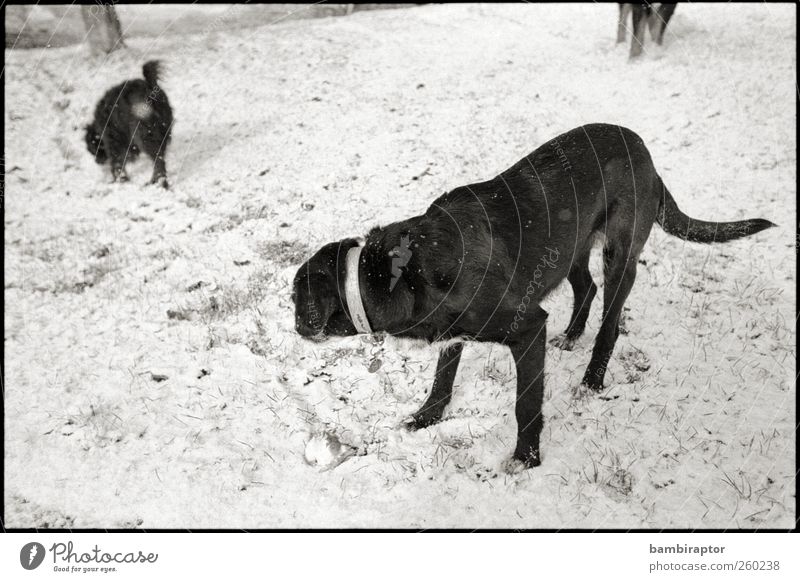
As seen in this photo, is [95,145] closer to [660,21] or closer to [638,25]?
[638,25]

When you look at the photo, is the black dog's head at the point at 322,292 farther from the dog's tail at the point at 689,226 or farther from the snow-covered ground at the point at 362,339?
the dog's tail at the point at 689,226

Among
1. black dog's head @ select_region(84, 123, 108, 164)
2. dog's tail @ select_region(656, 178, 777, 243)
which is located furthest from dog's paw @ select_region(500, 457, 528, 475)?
black dog's head @ select_region(84, 123, 108, 164)

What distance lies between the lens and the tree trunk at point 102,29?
495 inches

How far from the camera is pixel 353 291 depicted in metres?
3.58

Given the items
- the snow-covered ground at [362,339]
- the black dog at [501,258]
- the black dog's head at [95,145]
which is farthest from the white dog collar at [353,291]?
the black dog's head at [95,145]

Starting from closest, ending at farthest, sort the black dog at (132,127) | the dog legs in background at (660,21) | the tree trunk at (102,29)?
the black dog at (132,127), the tree trunk at (102,29), the dog legs in background at (660,21)

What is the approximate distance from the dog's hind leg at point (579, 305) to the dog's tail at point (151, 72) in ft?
26.0

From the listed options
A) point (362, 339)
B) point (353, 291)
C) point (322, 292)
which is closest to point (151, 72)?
point (362, 339)

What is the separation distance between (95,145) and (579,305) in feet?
30.0

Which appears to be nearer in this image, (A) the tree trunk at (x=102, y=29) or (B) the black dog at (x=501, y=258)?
(B) the black dog at (x=501, y=258)

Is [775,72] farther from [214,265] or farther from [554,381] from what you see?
[214,265]

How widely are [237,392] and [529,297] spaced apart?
278 centimetres

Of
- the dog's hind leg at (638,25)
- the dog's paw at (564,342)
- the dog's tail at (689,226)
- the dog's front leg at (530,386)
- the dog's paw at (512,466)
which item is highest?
the dog's hind leg at (638,25)

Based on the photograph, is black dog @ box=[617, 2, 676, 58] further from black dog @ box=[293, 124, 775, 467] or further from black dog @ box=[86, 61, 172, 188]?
black dog @ box=[86, 61, 172, 188]
